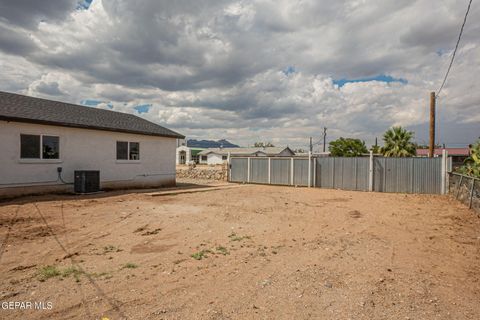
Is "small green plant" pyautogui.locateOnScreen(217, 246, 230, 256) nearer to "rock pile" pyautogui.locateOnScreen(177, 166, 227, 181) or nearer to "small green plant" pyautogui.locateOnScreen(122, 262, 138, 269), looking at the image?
"small green plant" pyautogui.locateOnScreen(122, 262, 138, 269)

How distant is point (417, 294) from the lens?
12.3 feet

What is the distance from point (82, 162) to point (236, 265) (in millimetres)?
11619

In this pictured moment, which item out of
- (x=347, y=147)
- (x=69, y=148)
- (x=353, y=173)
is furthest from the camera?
(x=347, y=147)

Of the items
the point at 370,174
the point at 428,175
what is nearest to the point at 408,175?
the point at 428,175

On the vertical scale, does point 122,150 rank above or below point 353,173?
above

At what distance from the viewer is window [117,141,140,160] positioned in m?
15.4

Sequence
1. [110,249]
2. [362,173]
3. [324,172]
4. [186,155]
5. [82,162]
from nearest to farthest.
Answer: [110,249] < [82,162] < [362,173] < [324,172] < [186,155]

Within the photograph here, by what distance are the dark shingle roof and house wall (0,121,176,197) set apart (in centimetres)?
38

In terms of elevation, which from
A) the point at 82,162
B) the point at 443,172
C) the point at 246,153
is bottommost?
the point at 443,172

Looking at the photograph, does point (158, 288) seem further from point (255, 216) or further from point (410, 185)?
point (410, 185)

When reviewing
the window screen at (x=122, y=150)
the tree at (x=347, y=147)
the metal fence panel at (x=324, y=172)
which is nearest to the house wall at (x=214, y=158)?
the tree at (x=347, y=147)

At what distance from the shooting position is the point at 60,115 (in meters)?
13.3

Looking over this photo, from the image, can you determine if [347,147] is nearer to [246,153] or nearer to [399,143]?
[399,143]

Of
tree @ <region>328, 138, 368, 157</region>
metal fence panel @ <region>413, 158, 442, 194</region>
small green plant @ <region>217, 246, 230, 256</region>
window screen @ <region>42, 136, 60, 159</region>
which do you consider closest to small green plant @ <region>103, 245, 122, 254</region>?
small green plant @ <region>217, 246, 230, 256</region>
